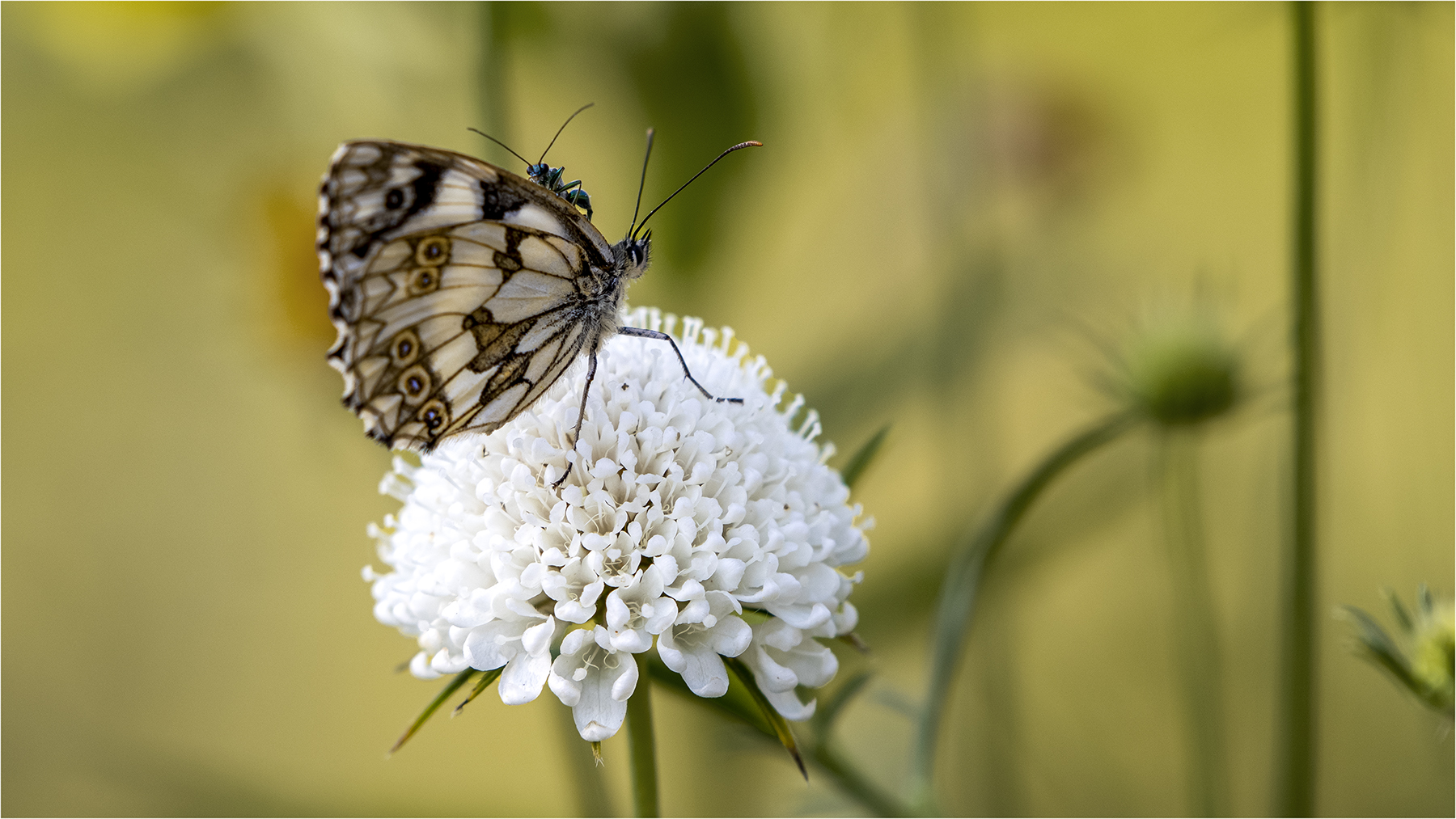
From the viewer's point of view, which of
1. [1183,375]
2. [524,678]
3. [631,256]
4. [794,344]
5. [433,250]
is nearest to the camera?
[524,678]

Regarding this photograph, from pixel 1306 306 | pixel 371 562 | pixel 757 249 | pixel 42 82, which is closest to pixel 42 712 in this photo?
pixel 371 562

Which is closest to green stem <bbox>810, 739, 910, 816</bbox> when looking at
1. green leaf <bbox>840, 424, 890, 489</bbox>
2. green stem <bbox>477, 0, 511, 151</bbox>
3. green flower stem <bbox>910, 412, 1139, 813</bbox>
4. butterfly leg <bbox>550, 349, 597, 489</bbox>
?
green flower stem <bbox>910, 412, 1139, 813</bbox>

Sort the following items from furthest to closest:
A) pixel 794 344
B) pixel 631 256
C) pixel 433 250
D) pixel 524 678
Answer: pixel 794 344 < pixel 631 256 < pixel 433 250 < pixel 524 678

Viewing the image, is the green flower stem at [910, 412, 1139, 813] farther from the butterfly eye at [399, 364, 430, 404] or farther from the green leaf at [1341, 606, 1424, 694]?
the butterfly eye at [399, 364, 430, 404]

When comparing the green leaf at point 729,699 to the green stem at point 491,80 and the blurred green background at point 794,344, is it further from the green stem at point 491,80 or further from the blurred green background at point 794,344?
the green stem at point 491,80

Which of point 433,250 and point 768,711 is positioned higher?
point 433,250

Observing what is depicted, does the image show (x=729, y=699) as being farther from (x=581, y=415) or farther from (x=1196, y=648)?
(x=1196, y=648)

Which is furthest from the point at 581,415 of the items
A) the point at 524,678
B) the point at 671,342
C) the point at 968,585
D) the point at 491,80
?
the point at 491,80
